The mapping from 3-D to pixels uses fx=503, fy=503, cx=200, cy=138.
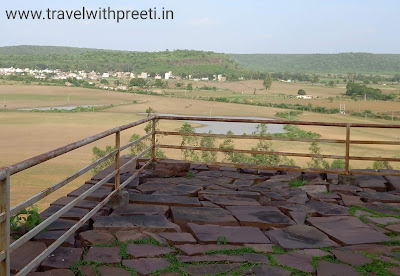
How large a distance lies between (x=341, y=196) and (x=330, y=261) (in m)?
2.57

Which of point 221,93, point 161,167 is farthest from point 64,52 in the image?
point 161,167

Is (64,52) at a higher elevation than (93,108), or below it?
higher

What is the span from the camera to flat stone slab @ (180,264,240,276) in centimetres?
394

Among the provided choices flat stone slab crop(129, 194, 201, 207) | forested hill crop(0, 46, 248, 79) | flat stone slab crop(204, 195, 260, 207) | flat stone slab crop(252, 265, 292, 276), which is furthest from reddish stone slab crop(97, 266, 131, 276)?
forested hill crop(0, 46, 248, 79)

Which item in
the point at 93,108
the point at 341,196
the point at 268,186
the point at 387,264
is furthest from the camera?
the point at 93,108

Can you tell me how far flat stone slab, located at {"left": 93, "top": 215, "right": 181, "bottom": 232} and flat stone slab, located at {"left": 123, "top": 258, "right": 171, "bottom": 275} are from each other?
31.5 inches

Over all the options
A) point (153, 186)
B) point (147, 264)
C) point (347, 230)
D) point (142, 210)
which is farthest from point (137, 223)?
point (347, 230)

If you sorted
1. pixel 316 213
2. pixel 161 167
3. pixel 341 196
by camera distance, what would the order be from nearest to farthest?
1. pixel 316 213
2. pixel 341 196
3. pixel 161 167

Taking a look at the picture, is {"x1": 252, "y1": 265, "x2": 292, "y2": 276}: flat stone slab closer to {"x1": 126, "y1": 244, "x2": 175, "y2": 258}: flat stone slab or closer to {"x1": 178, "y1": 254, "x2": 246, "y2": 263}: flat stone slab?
{"x1": 178, "y1": 254, "x2": 246, "y2": 263}: flat stone slab

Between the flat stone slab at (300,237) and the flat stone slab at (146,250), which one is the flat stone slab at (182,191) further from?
the flat stone slab at (146,250)

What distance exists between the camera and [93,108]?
112 meters

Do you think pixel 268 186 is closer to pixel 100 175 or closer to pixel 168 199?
pixel 168 199

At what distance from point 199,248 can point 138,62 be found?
167005 mm

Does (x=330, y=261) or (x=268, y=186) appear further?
(x=268, y=186)
